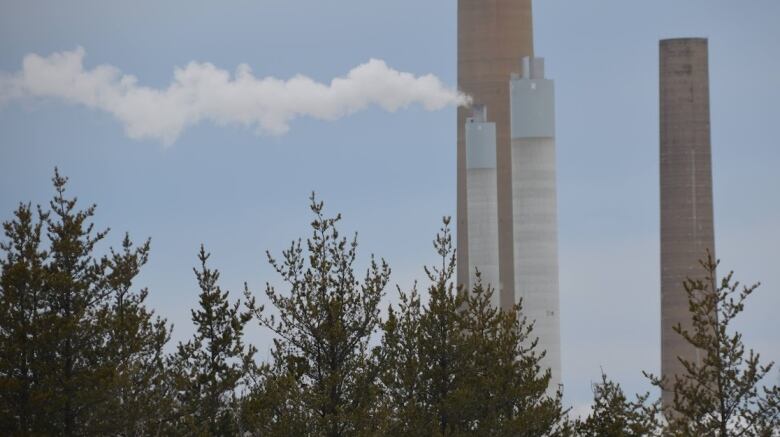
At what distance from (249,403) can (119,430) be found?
4.24 m

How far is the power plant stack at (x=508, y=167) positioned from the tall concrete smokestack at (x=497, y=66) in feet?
0.21

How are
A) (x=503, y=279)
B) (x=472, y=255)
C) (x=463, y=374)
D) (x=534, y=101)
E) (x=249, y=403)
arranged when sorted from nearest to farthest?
(x=249, y=403) → (x=463, y=374) → (x=534, y=101) → (x=472, y=255) → (x=503, y=279)

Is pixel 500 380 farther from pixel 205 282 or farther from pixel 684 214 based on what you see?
pixel 684 214

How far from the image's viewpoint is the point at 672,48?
342 feet

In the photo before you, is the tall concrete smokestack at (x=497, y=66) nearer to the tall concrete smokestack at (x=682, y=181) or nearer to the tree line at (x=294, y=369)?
the tall concrete smokestack at (x=682, y=181)

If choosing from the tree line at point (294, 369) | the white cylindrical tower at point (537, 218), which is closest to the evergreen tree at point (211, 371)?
the tree line at point (294, 369)

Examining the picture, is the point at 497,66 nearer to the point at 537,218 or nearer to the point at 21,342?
the point at 537,218

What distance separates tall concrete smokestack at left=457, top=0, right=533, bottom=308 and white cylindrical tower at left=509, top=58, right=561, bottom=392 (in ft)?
58.3

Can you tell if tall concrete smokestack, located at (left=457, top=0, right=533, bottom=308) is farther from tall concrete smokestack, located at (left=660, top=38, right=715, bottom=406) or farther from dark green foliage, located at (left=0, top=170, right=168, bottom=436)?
dark green foliage, located at (left=0, top=170, right=168, bottom=436)

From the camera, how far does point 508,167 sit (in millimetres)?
115938

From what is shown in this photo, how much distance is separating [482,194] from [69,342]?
184ft

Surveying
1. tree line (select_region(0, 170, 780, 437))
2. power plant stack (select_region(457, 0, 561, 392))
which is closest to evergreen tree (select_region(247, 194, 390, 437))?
tree line (select_region(0, 170, 780, 437))

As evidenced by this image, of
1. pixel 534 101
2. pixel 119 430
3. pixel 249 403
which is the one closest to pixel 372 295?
pixel 249 403

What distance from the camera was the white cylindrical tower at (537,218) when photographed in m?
93.8
